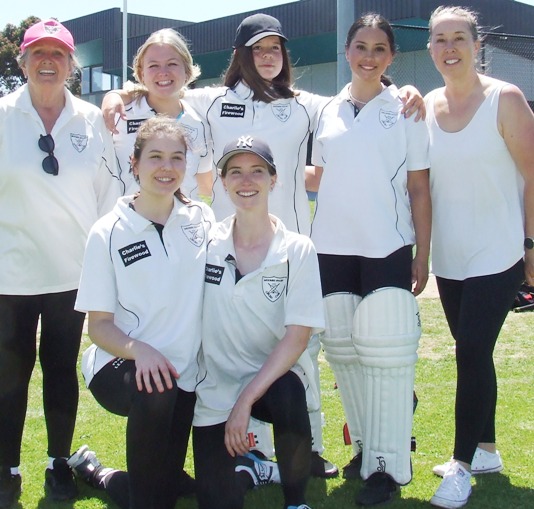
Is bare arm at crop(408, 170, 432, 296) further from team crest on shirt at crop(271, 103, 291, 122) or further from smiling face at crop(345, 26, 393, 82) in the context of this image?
team crest on shirt at crop(271, 103, 291, 122)

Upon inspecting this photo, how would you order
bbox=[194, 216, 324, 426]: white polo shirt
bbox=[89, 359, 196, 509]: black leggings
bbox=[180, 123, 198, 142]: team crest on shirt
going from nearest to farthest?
bbox=[89, 359, 196, 509]: black leggings
bbox=[194, 216, 324, 426]: white polo shirt
bbox=[180, 123, 198, 142]: team crest on shirt

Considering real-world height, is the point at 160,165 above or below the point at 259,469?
above

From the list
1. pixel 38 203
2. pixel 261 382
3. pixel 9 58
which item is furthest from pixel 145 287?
pixel 9 58

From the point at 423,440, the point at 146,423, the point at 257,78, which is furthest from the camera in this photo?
the point at 423,440

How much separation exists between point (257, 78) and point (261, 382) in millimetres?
1325

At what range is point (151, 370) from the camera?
8.15ft

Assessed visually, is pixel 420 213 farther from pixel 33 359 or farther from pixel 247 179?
pixel 33 359

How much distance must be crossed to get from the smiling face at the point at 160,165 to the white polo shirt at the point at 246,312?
0.27 m

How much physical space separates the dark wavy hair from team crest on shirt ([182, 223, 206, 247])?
73 cm

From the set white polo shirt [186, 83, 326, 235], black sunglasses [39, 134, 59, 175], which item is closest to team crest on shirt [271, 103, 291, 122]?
white polo shirt [186, 83, 326, 235]

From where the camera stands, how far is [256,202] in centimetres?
277

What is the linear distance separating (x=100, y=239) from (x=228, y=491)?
93 cm

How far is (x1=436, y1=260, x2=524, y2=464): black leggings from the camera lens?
9.69 ft

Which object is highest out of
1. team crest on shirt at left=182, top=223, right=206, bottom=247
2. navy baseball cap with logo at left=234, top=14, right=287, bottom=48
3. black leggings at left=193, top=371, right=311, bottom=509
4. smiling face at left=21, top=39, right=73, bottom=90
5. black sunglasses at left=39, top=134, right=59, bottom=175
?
navy baseball cap with logo at left=234, top=14, right=287, bottom=48
